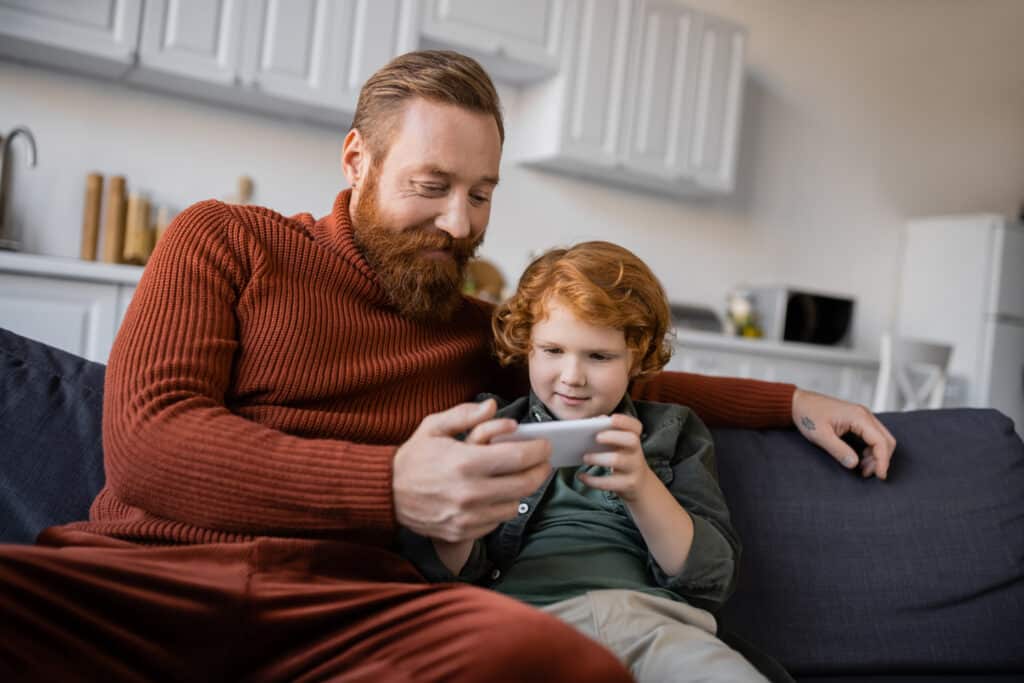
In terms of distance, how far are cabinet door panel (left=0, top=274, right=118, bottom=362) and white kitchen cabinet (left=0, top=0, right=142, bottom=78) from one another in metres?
0.83

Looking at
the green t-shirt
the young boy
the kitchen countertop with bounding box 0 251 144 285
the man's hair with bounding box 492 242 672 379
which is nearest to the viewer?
the young boy

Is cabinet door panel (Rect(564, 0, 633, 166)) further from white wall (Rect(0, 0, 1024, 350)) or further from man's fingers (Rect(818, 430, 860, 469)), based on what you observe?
man's fingers (Rect(818, 430, 860, 469))

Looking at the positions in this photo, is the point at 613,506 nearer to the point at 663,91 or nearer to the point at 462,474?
the point at 462,474

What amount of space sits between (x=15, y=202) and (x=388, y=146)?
8.52 feet

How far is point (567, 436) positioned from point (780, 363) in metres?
3.74

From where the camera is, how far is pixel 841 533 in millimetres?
1568

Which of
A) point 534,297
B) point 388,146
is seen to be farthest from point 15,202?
point 534,297

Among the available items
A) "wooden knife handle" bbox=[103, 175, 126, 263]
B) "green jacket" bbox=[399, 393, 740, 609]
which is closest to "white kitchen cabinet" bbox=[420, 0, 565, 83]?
"wooden knife handle" bbox=[103, 175, 126, 263]

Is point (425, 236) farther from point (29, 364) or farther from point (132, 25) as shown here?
point (132, 25)

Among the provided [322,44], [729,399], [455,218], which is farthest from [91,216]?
[729,399]

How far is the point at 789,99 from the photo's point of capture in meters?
5.41

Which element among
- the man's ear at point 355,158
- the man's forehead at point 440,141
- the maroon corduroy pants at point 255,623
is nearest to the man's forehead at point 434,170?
the man's forehead at point 440,141

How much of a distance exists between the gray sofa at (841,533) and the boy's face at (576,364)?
355 mm

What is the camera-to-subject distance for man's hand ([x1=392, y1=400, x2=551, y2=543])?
989 mm
